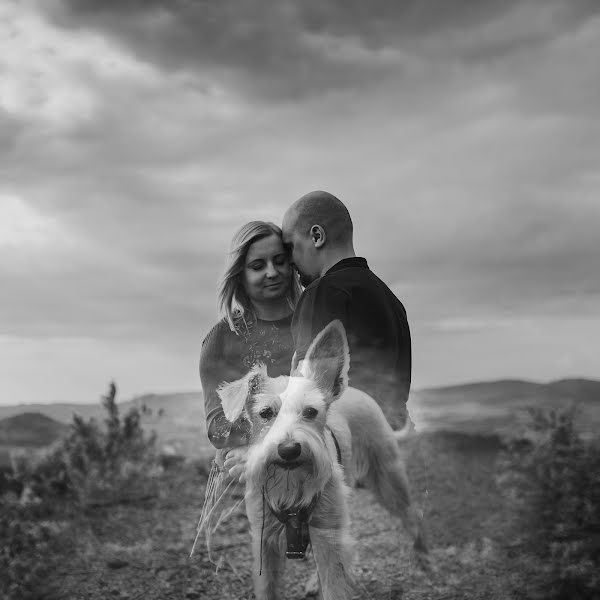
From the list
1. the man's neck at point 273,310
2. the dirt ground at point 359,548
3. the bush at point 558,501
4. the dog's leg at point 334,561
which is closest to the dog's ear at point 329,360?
the man's neck at point 273,310

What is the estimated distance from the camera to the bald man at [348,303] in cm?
341

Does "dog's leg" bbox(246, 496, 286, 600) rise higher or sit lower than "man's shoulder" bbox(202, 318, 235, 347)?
lower

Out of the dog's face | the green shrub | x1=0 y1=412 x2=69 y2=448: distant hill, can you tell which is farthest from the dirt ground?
x1=0 y1=412 x2=69 y2=448: distant hill

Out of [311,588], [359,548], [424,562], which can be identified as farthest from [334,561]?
[359,548]

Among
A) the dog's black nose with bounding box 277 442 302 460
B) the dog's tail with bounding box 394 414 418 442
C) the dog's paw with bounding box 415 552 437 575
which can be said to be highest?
the dog's tail with bounding box 394 414 418 442

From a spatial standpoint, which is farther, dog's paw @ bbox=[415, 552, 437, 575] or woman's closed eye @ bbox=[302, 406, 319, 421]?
dog's paw @ bbox=[415, 552, 437, 575]

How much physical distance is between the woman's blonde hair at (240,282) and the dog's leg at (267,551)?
1.00 m

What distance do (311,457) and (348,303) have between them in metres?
0.76

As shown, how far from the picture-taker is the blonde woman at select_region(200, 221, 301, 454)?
379 cm

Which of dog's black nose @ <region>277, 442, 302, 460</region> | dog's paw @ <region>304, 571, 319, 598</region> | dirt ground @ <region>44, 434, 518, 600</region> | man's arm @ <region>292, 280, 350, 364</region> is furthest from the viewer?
dirt ground @ <region>44, 434, 518, 600</region>

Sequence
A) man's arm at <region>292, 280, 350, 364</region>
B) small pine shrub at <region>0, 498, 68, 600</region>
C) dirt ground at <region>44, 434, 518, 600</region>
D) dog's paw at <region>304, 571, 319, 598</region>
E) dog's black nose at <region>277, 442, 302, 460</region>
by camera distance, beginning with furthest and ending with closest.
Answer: small pine shrub at <region>0, 498, 68, 600</region>, dirt ground at <region>44, 434, 518, 600</region>, dog's paw at <region>304, 571, 319, 598</region>, man's arm at <region>292, 280, 350, 364</region>, dog's black nose at <region>277, 442, 302, 460</region>

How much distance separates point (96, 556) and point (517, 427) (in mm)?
4891

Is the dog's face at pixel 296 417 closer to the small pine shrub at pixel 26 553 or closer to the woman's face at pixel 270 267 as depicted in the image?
the woman's face at pixel 270 267

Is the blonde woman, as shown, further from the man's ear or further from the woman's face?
the man's ear
